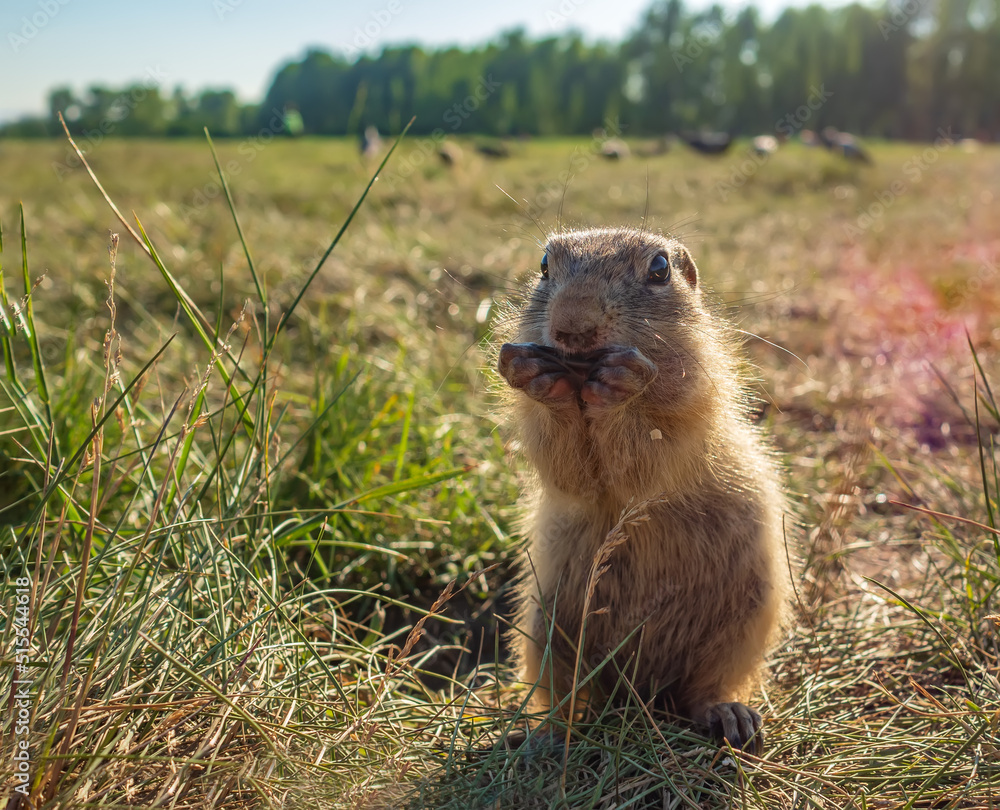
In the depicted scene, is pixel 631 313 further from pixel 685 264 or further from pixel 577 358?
pixel 685 264

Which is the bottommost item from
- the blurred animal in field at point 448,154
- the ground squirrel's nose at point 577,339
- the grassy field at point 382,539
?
the grassy field at point 382,539

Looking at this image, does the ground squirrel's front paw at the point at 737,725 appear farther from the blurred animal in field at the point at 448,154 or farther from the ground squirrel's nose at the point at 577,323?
the blurred animal in field at the point at 448,154

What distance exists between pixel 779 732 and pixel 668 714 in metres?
0.35

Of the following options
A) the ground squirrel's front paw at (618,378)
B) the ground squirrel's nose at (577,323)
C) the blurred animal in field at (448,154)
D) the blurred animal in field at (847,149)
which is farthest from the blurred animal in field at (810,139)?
the ground squirrel's front paw at (618,378)

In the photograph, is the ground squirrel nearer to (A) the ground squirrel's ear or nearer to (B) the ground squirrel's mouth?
(B) the ground squirrel's mouth

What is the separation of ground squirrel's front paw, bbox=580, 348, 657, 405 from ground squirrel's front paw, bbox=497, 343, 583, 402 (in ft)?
0.27

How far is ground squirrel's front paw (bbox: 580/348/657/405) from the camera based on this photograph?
2.17 metres

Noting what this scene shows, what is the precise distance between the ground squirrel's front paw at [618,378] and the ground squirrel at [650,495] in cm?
8

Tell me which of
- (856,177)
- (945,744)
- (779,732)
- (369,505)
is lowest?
(779,732)

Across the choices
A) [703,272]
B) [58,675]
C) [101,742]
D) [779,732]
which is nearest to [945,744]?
[779,732]

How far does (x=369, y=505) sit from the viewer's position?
10.8 feet

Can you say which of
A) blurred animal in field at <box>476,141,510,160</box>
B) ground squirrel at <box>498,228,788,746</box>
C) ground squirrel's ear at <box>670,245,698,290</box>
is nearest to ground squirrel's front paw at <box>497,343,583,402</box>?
ground squirrel at <box>498,228,788,746</box>

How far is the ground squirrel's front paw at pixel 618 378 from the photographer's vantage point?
7.13 ft

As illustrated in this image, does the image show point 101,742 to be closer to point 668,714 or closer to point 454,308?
point 668,714
